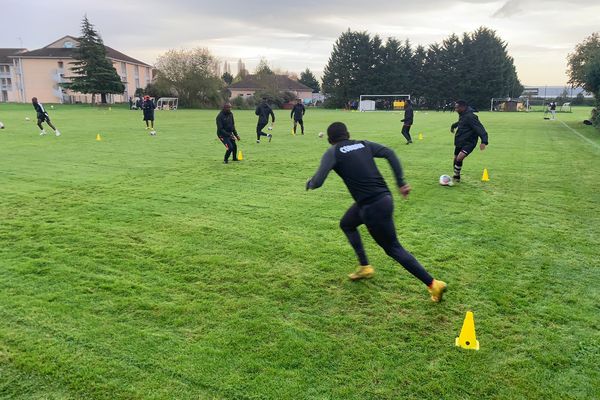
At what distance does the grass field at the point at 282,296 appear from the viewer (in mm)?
3596

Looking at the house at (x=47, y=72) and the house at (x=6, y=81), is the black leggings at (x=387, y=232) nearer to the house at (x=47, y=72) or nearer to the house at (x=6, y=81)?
the house at (x=47, y=72)

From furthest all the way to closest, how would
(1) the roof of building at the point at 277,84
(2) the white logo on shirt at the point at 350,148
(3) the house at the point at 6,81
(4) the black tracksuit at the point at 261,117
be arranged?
1. (1) the roof of building at the point at 277,84
2. (3) the house at the point at 6,81
3. (4) the black tracksuit at the point at 261,117
4. (2) the white logo on shirt at the point at 350,148

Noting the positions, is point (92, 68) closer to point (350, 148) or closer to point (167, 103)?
point (167, 103)

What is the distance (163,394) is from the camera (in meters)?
3.40

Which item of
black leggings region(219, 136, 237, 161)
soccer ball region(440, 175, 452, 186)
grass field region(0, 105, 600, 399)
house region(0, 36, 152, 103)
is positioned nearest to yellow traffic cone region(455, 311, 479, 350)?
grass field region(0, 105, 600, 399)

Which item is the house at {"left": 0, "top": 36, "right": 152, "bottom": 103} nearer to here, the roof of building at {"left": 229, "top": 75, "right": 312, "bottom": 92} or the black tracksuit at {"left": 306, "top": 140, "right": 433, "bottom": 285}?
the roof of building at {"left": 229, "top": 75, "right": 312, "bottom": 92}

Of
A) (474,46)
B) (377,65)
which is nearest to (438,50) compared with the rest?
(474,46)

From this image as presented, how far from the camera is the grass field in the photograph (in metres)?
3.60

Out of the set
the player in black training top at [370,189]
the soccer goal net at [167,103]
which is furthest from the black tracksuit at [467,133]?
the soccer goal net at [167,103]

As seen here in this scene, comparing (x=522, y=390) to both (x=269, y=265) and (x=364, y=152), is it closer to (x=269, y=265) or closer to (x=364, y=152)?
(x=364, y=152)

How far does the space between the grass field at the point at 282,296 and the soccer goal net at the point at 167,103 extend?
54909 millimetres

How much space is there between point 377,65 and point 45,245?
80.8 meters

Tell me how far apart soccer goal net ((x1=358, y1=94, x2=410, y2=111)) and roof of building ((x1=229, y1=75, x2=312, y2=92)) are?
68.6 feet

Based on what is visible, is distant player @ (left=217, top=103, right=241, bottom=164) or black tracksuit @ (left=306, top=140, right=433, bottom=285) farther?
distant player @ (left=217, top=103, right=241, bottom=164)
